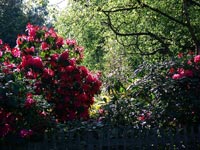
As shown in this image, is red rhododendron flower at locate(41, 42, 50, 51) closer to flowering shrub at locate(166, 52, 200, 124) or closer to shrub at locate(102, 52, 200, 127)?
shrub at locate(102, 52, 200, 127)

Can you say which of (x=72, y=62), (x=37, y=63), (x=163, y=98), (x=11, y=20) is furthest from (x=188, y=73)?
(x=11, y=20)

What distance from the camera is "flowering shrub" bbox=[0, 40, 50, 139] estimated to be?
19.6 ft

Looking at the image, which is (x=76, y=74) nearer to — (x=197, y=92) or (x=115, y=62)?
(x=197, y=92)

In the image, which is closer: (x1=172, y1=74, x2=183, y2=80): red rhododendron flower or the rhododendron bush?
(x1=172, y1=74, x2=183, y2=80): red rhododendron flower

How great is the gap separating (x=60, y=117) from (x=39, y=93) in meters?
0.61

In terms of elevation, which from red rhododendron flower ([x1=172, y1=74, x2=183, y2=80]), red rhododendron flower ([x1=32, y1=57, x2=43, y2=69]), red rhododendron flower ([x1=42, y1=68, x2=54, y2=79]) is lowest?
red rhododendron flower ([x1=172, y1=74, x2=183, y2=80])

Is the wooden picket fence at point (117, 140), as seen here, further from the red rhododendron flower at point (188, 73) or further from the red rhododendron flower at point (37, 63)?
the red rhododendron flower at point (37, 63)

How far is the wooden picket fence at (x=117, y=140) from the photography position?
234 inches

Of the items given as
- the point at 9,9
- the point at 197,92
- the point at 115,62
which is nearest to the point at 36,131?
the point at 197,92

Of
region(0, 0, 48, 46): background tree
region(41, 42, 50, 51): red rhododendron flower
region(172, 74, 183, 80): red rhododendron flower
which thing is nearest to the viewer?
region(172, 74, 183, 80): red rhododendron flower

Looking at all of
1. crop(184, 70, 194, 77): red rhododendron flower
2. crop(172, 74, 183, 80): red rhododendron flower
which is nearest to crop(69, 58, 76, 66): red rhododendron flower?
crop(172, 74, 183, 80): red rhododendron flower

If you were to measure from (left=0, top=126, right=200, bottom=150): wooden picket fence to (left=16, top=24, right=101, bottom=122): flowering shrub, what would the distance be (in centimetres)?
159

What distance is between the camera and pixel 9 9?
36344 mm

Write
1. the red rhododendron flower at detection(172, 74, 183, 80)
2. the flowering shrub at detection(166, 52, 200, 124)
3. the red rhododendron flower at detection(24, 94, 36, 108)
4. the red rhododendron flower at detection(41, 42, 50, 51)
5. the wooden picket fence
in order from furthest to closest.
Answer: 1. the red rhododendron flower at detection(41, 42, 50, 51)
2. the red rhododendron flower at detection(172, 74, 183, 80)
3. the flowering shrub at detection(166, 52, 200, 124)
4. the red rhododendron flower at detection(24, 94, 36, 108)
5. the wooden picket fence
